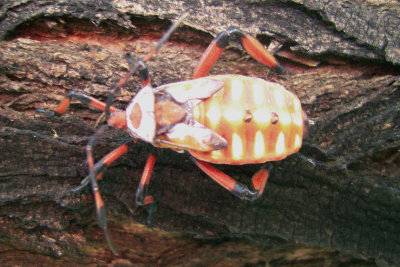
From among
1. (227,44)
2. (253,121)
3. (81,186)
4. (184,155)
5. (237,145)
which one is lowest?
(81,186)

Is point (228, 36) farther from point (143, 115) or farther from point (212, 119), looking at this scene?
point (143, 115)

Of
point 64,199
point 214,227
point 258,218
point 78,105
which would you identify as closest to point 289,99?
point 258,218

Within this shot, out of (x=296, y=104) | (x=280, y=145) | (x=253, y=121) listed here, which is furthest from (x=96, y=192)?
(x=296, y=104)

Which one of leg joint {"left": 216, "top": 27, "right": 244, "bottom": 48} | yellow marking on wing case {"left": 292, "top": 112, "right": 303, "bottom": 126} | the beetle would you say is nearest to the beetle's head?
the beetle

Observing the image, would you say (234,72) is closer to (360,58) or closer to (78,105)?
(360,58)

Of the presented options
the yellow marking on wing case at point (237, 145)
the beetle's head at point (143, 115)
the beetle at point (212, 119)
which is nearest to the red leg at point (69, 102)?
the beetle at point (212, 119)

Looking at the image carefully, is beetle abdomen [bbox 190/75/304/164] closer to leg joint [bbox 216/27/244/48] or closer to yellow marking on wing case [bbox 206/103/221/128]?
yellow marking on wing case [bbox 206/103/221/128]

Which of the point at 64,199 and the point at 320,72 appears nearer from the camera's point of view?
the point at 64,199
